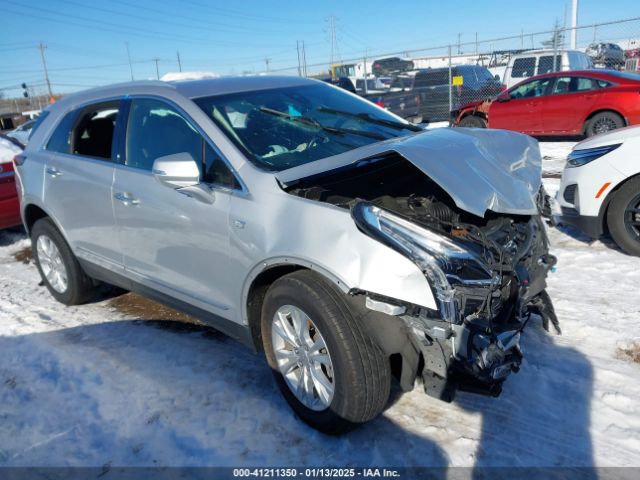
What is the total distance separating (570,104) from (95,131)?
9987 millimetres

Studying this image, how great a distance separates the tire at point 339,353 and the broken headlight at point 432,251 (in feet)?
1.26

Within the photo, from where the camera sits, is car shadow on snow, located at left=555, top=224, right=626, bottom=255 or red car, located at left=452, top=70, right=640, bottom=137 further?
red car, located at left=452, top=70, right=640, bottom=137

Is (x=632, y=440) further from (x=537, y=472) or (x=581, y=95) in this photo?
(x=581, y=95)

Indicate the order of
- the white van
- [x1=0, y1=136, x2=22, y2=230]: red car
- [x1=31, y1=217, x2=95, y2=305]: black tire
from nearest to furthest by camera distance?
[x1=31, y1=217, x2=95, y2=305]: black tire, [x1=0, y1=136, x2=22, y2=230]: red car, the white van

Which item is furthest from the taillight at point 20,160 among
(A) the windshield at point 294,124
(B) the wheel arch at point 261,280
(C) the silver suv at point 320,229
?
(B) the wheel arch at point 261,280

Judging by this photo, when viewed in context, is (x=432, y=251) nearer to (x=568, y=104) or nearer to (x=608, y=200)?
(x=608, y=200)

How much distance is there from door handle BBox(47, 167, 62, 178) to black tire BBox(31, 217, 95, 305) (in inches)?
19.3

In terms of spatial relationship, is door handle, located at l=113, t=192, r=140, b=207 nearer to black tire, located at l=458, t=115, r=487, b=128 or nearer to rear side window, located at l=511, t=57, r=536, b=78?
black tire, located at l=458, t=115, r=487, b=128

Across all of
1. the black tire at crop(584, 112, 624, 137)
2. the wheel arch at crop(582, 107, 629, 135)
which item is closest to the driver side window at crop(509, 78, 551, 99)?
the wheel arch at crop(582, 107, 629, 135)

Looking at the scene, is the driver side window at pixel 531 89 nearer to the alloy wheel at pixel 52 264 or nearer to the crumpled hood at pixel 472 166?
the crumpled hood at pixel 472 166

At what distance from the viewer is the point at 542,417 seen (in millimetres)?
2830

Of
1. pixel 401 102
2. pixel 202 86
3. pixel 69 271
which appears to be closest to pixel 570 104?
pixel 401 102

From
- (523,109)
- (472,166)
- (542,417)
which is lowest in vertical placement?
(542,417)

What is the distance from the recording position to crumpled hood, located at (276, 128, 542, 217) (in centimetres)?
258
